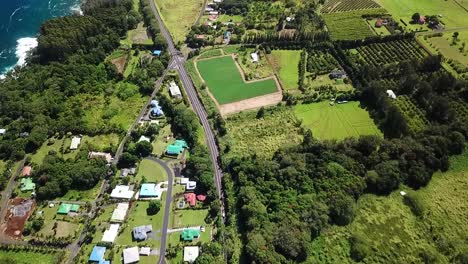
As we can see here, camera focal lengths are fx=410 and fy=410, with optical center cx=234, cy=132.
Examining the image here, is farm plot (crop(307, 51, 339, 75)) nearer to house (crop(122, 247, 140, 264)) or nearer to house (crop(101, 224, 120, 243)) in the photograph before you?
house (crop(101, 224, 120, 243))

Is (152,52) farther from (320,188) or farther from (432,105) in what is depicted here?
(432,105)

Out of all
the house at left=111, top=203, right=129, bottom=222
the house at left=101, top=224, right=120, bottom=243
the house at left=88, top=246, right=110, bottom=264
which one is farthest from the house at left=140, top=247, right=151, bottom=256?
the house at left=111, top=203, right=129, bottom=222

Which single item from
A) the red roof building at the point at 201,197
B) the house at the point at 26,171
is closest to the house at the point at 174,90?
the red roof building at the point at 201,197

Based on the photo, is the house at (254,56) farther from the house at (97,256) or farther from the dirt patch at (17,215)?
the dirt patch at (17,215)

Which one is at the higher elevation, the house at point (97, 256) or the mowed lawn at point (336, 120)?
the house at point (97, 256)

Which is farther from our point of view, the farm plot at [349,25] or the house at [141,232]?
the farm plot at [349,25]

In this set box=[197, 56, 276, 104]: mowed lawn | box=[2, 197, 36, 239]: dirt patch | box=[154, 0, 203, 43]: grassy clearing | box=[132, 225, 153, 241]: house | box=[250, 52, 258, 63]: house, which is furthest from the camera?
box=[154, 0, 203, 43]: grassy clearing

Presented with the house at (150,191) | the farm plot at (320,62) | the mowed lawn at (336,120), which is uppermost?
the farm plot at (320,62)

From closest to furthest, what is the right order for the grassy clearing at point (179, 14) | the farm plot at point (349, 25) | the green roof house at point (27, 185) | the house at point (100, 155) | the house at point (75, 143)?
the green roof house at point (27, 185), the house at point (100, 155), the house at point (75, 143), the farm plot at point (349, 25), the grassy clearing at point (179, 14)
